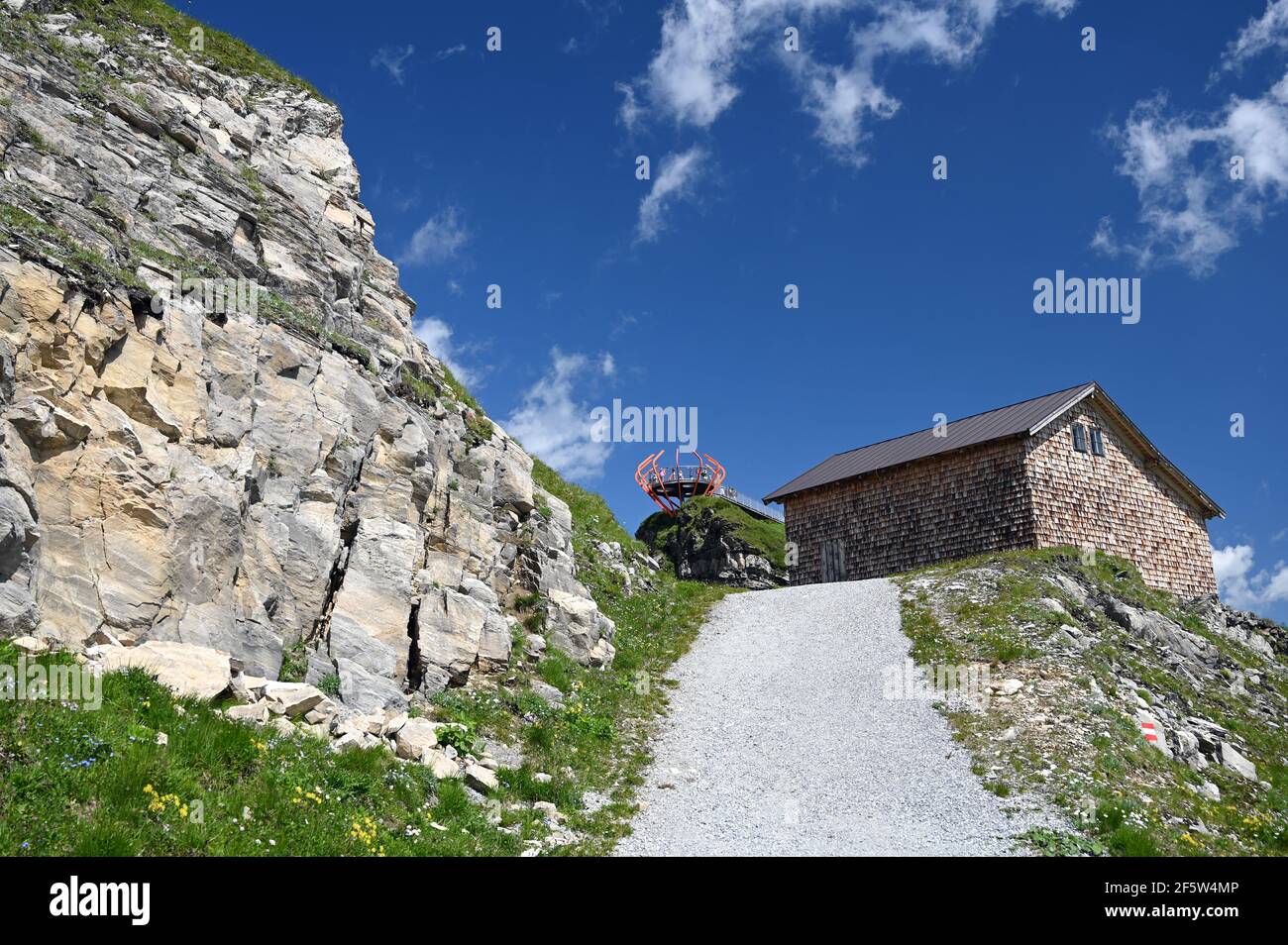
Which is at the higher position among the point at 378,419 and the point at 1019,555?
the point at 378,419

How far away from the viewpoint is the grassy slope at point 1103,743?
1454cm

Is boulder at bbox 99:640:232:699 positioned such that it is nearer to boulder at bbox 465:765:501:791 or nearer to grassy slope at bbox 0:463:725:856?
grassy slope at bbox 0:463:725:856

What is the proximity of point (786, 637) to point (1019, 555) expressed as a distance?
11616 mm

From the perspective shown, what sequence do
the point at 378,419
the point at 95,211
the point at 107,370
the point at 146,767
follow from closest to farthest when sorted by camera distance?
the point at 146,767 → the point at 107,370 → the point at 95,211 → the point at 378,419

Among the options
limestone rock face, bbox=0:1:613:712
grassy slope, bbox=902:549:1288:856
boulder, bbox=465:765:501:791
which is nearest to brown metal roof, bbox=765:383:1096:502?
grassy slope, bbox=902:549:1288:856

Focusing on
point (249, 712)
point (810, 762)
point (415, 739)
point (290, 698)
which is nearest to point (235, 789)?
point (249, 712)

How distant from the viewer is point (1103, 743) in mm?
17562

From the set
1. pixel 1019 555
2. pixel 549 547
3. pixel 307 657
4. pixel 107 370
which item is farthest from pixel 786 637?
pixel 107 370

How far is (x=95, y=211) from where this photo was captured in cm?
1772

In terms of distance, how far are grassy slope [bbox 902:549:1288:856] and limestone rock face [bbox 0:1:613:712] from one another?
10.2 meters

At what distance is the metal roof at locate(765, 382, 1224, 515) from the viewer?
37.3m
